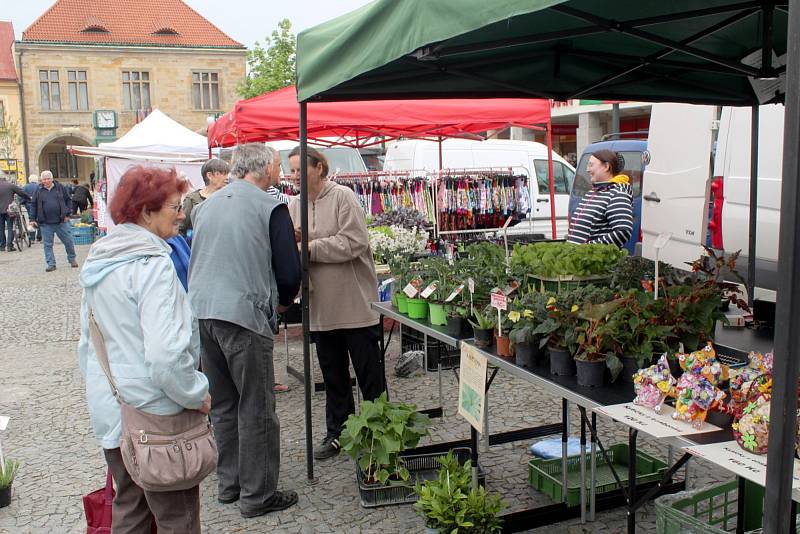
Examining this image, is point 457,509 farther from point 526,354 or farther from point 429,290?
point 429,290

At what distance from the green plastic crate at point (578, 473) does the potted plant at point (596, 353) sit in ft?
3.82

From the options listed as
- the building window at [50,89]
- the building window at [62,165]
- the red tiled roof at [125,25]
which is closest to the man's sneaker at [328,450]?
the red tiled roof at [125,25]

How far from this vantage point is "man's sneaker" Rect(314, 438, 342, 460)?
4418mm

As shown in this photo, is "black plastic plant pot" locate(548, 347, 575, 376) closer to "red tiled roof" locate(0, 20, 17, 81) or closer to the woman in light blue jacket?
the woman in light blue jacket

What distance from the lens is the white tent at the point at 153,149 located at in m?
14.4

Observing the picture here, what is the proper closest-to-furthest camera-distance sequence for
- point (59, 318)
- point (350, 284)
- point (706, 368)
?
point (706, 368), point (350, 284), point (59, 318)

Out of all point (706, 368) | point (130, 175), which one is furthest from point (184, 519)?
point (706, 368)

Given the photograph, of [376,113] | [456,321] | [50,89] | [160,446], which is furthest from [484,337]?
[50,89]

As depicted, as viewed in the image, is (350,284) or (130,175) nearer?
(130,175)

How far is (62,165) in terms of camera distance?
4303cm

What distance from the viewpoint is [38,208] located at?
13.4 metres

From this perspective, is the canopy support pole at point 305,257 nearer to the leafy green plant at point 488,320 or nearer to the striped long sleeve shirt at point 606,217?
the leafy green plant at point 488,320

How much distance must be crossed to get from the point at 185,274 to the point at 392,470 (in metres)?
1.59

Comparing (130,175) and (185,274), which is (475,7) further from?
(185,274)
